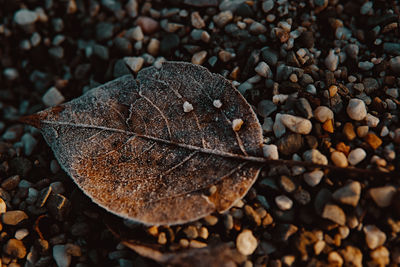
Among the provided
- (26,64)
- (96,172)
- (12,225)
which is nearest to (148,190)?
(96,172)

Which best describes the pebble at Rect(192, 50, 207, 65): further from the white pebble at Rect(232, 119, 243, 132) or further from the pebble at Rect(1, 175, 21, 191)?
the pebble at Rect(1, 175, 21, 191)

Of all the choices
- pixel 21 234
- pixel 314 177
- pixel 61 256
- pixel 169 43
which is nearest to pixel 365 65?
pixel 314 177

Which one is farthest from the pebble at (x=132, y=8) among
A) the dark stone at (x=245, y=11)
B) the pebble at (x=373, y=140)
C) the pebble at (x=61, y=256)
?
the pebble at (x=373, y=140)

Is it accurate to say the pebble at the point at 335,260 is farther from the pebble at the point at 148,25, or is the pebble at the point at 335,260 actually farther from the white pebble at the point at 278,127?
the pebble at the point at 148,25

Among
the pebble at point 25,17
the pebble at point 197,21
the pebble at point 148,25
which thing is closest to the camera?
the pebble at point 197,21

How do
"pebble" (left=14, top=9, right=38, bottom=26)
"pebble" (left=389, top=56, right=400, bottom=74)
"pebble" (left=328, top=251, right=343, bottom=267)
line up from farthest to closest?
"pebble" (left=14, top=9, right=38, bottom=26) < "pebble" (left=389, top=56, right=400, bottom=74) < "pebble" (left=328, top=251, right=343, bottom=267)

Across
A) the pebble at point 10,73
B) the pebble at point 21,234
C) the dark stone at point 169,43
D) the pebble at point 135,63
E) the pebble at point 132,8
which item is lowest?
the pebble at point 21,234

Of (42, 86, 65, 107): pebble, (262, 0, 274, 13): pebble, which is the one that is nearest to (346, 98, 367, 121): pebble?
(262, 0, 274, 13): pebble
